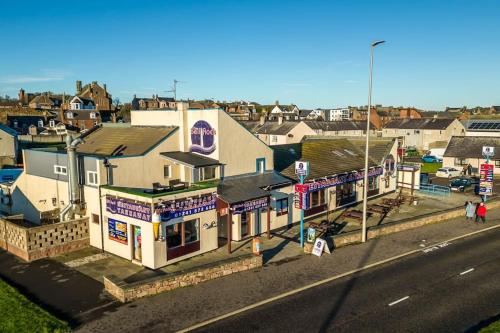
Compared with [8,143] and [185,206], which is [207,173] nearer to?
[185,206]

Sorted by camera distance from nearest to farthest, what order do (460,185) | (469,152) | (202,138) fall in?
(202,138), (460,185), (469,152)

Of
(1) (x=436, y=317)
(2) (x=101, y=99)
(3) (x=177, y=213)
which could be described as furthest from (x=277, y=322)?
(2) (x=101, y=99)

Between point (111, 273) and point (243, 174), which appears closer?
point (111, 273)

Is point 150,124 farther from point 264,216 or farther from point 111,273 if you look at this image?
point 111,273

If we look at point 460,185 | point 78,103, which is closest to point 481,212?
point 460,185

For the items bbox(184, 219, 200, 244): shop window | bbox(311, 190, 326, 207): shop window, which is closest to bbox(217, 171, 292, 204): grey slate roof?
bbox(184, 219, 200, 244): shop window

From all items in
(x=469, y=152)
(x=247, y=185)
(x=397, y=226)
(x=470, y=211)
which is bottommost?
(x=397, y=226)

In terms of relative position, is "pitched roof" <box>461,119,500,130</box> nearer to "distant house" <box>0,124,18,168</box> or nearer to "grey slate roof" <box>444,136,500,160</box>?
"grey slate roof" <box>444,136,500,160</box>
